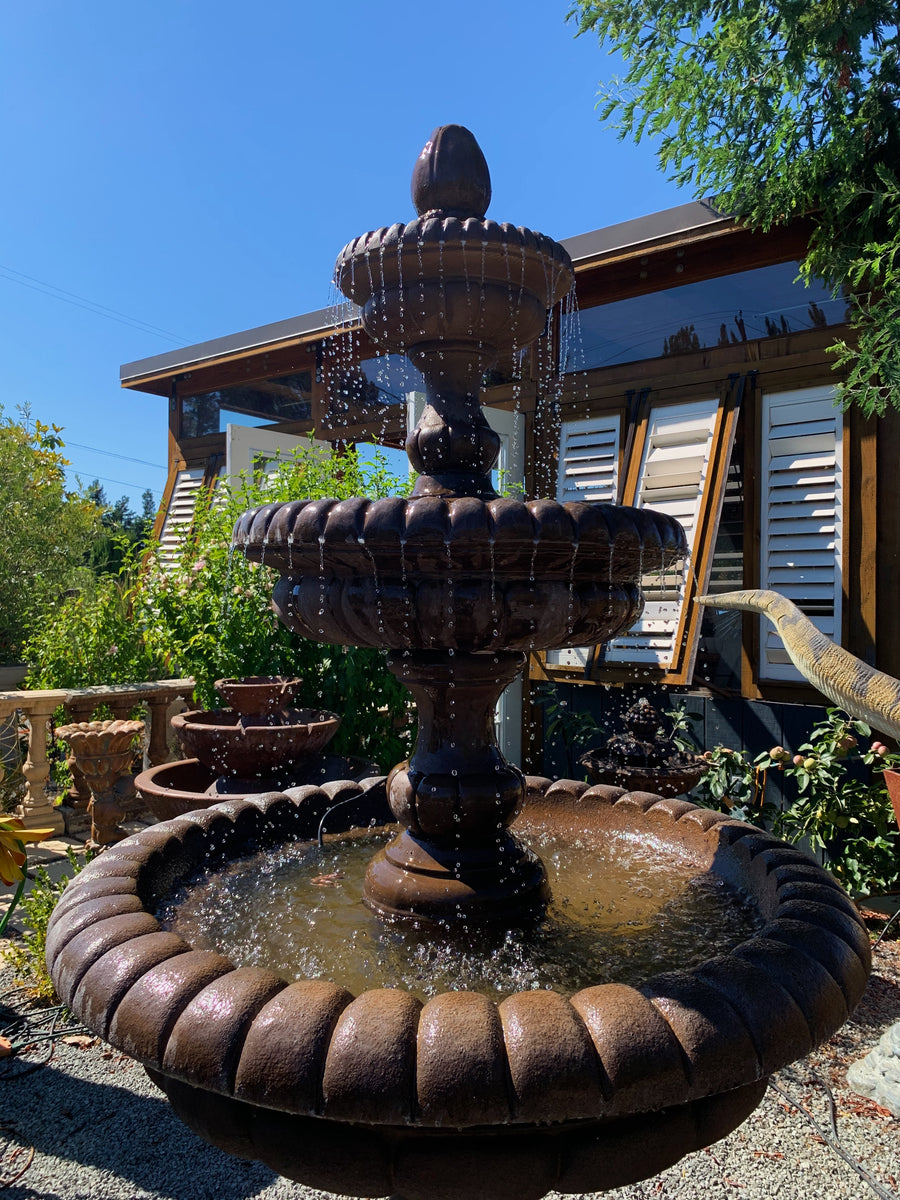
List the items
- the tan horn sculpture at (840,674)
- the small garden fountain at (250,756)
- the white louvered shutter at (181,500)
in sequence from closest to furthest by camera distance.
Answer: the tan horn sculpture at (840,674), the small garden fountain at (250,756), the white louvered shutter at (181,500)

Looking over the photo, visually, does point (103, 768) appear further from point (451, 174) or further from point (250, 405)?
point (250, 405)

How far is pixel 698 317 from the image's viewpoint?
5.78m

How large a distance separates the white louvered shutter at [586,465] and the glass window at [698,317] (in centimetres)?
55

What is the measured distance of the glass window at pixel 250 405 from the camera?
929 centimetres

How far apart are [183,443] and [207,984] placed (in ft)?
33.5

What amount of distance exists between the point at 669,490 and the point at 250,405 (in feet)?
21.2

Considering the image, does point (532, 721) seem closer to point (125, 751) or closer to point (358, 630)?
point (125, 751)

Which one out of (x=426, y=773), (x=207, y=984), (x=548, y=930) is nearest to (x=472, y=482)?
(x=426, y=773)

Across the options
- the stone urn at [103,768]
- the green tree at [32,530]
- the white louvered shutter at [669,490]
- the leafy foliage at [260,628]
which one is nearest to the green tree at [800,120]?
the white louvered shutter at [669,490]

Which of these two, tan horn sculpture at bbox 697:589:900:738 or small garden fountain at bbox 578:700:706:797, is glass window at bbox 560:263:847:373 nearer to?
small garden fountain at bbox 578:700:706:797

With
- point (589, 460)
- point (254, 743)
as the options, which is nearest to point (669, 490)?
point (589, 460)

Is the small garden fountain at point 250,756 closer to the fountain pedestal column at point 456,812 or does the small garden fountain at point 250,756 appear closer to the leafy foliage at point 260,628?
the leafy foliage at point 260,628

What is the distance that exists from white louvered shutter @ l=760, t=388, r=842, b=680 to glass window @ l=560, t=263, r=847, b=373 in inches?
23.0

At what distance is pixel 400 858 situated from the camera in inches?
A: 80.4
